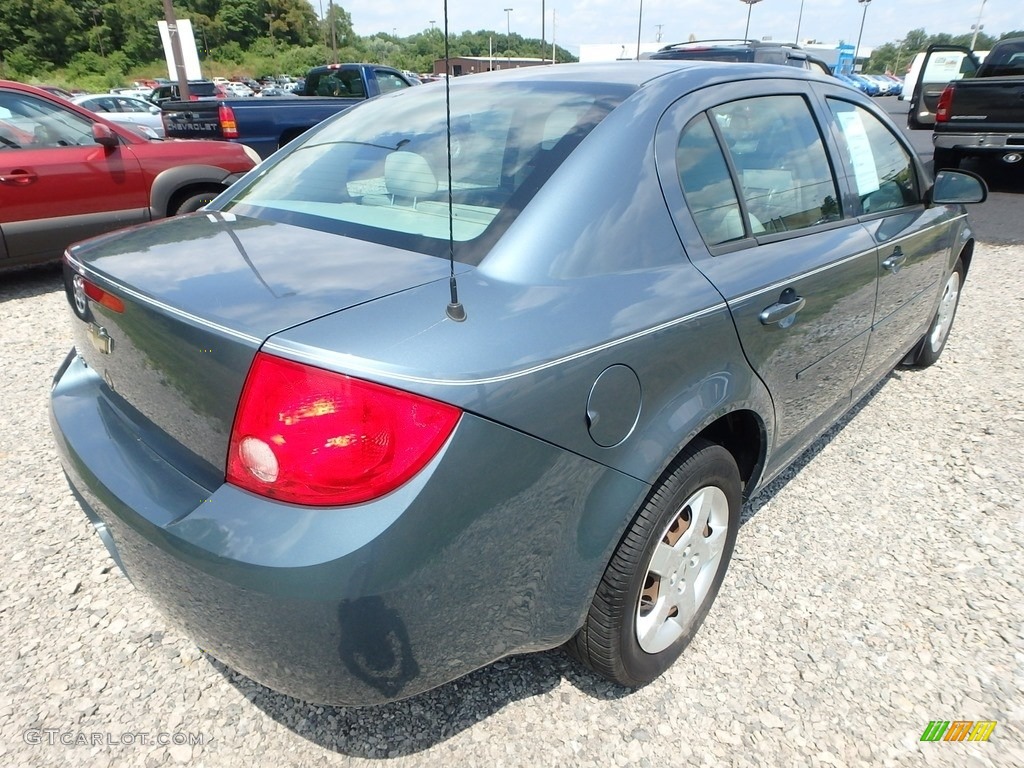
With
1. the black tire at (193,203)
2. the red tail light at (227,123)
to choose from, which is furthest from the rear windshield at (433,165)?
the red tail light at (227,123)

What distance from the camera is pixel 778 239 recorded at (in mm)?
2160

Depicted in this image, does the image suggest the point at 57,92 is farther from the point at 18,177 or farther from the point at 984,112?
the point at 984,112

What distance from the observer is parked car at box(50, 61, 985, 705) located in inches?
50.8

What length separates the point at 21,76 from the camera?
178ft

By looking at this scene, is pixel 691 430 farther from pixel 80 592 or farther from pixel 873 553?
pixel 80 592

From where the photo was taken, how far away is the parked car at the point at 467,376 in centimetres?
129

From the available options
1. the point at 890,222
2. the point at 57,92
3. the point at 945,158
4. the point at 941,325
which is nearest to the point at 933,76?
the point at 945,158

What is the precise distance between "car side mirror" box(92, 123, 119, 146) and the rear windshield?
4000 millimetres

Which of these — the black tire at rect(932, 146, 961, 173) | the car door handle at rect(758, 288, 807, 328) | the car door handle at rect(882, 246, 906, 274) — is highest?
the car door handle at rect(758, 288, 807, 328)

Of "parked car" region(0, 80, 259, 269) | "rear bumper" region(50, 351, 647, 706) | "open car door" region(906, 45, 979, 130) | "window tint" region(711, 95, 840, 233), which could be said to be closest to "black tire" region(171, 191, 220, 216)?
"parked car" region(0, 80, 259, 269)

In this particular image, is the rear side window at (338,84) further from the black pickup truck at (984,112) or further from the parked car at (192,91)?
the parked car at (192,91)

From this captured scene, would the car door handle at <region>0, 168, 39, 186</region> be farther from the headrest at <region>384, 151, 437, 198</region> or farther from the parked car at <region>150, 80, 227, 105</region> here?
the parked car at <region>150, 80, 227, 105</region>

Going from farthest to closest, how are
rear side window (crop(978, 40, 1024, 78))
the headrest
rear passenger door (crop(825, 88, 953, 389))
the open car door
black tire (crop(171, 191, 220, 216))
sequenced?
1. the open car door
2. rear side window (crop(978, 40, 1024, 78))
3. black tire (crop(171, 191, 220, 216))
4. rear passenger door (crop(825, 88, 953, 389))
5. the headrest

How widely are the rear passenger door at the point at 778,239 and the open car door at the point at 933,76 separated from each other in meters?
9.71
